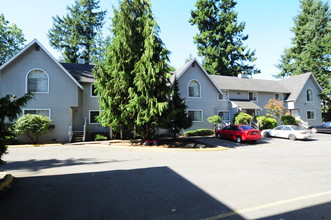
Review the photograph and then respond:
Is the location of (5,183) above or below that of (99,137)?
above

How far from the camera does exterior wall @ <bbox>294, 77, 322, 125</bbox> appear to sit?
26891 millimetres

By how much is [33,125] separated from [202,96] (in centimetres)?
1810

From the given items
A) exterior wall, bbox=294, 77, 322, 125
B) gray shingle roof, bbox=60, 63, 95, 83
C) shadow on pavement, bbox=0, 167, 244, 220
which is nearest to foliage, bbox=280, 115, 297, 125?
exterior wall, bbox=294, 77, 322, 125

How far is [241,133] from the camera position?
15.1m

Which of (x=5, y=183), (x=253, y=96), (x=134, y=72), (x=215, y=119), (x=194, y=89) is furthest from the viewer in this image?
(x=253, y=96)

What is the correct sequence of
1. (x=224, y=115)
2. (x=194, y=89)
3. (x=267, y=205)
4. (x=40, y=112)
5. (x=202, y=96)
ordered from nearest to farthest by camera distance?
(x=267, y=205) → (x=40, y=112) → (x=194, y=89) → (x=202, y=96) → (x=224, y=115)

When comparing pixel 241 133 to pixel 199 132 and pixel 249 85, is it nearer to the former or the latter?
pixel 199 132

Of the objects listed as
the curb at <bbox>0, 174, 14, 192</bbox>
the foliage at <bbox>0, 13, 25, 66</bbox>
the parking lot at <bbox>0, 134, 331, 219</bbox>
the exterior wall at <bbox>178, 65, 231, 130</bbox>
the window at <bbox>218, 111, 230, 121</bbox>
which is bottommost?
the parking lot at <bbox>0, 134, 331, 219</bbox>

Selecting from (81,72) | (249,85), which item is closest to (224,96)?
(249,85)

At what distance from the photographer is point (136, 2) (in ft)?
45.4

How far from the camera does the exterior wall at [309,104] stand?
1059 inches

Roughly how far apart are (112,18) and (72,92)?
823cm

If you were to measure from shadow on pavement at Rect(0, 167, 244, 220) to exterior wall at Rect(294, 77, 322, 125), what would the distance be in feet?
97.0

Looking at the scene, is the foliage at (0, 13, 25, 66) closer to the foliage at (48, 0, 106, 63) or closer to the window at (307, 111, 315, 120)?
the foliage at (48, 0, 106, 63)
